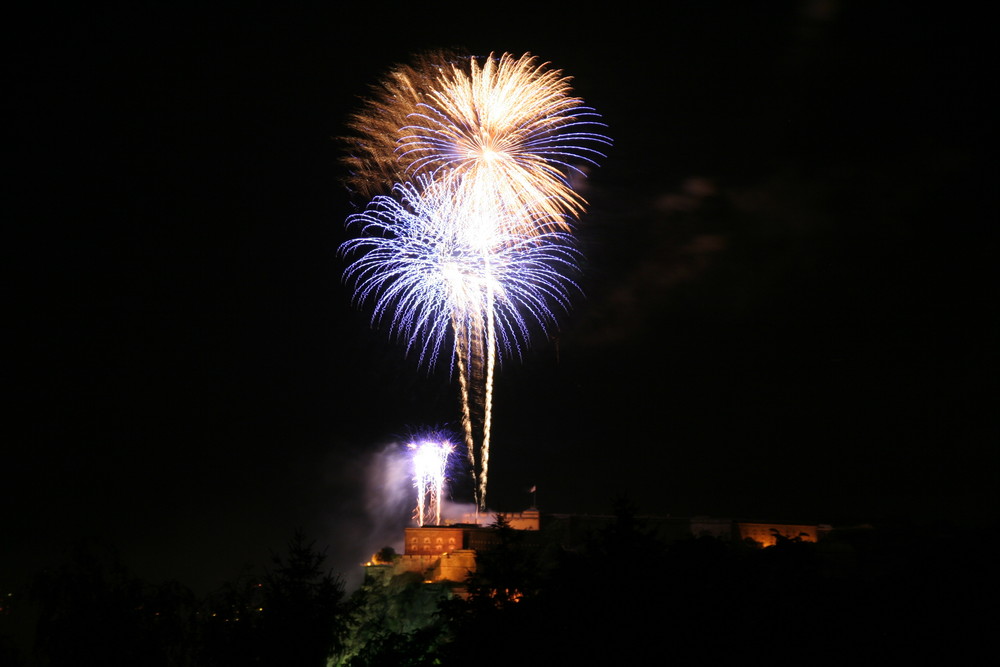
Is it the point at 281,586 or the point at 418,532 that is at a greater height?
the point at 418,532

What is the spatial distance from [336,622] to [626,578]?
10682 mm

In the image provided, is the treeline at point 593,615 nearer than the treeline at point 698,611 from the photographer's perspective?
Yes

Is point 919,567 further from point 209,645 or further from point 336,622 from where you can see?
point 209,645

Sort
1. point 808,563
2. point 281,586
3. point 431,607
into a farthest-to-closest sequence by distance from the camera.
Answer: point 431,607, point 808,563, point 281,586

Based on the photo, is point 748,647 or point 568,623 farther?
point 568,623

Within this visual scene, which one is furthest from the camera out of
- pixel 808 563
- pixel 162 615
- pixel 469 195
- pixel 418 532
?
pixel 418 532

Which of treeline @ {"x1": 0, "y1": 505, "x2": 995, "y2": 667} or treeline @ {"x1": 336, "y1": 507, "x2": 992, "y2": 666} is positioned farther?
treeline @ {"x1": 336, "y1": 507, "x2": 992, "y2": 666}

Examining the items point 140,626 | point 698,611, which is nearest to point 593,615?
point 698,611

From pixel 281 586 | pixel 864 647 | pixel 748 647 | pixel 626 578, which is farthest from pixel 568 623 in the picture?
pixel 281 586

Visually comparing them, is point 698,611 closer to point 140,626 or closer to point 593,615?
point 593,615

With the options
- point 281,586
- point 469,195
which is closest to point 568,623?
point 281,586

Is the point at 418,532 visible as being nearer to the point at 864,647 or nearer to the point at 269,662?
the point at 269,662

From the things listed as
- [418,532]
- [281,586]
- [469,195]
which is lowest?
[281,586]

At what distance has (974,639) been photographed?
22172 mm
